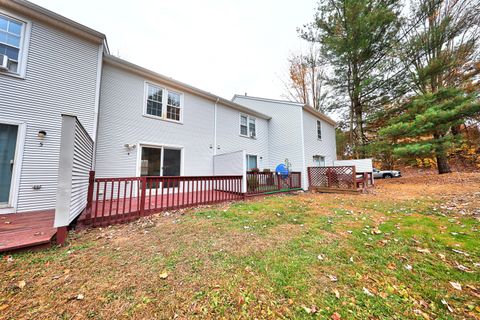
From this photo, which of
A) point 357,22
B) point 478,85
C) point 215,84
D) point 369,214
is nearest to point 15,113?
point 369,214

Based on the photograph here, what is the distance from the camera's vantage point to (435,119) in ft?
32.1

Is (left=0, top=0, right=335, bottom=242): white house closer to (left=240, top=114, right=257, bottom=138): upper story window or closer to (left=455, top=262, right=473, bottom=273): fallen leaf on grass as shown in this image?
(left=240, top=114, right=257, bottom=138): upper story window

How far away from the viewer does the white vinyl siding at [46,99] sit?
466cm

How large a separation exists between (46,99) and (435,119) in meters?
17.5

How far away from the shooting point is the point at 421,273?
232cm

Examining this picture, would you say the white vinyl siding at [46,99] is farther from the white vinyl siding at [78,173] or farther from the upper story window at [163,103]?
the upper story window at [163,103]

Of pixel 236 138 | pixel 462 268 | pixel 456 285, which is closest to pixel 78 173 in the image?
pixel 456 285

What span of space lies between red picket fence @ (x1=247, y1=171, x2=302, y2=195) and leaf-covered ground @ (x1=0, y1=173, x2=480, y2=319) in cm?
417

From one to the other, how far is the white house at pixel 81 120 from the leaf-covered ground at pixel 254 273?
Result: 1.20m

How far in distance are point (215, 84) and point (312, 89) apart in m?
11.1

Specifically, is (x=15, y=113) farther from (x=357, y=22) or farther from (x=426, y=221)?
(x=357, y=22)

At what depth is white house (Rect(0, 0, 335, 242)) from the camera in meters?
4.47

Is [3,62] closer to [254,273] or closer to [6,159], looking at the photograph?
[6,159]

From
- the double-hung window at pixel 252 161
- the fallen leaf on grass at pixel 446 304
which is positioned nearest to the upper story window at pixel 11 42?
the fallen leaf on grass at pixel 446 304
